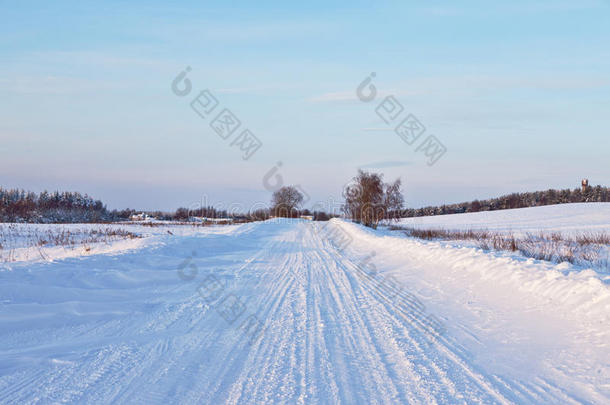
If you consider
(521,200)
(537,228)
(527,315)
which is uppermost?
(521,200)

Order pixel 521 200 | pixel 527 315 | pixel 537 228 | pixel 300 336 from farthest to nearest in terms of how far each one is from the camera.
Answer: pixel 521 200, pixel 537 228, pixel 527 315, pixel 300 336

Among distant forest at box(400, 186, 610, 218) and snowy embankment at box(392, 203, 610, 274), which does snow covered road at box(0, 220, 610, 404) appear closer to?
snowy embankment at box(392, 203, 610, 274)

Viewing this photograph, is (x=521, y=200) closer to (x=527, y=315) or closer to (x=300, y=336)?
(x=527, y=315)

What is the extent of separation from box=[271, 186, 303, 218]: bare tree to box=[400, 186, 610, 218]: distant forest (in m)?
28.5

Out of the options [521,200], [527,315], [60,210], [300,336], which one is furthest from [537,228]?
[521,200]

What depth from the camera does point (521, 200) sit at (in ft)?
309

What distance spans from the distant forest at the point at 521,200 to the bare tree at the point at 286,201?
2855 centimetres

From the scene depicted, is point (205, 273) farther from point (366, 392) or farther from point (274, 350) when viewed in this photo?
point (366, 392)

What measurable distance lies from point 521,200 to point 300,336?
101m

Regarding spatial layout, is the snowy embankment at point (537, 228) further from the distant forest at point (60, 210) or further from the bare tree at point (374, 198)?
the distant forest at point (60, 210)

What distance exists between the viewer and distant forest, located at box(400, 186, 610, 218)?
84438 millimetres

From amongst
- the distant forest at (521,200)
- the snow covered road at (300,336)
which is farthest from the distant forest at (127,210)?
the snow covered road at (300,336)

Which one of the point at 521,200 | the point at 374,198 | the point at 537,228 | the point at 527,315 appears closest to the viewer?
the point at 527,315

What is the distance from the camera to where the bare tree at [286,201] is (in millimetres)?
102875
